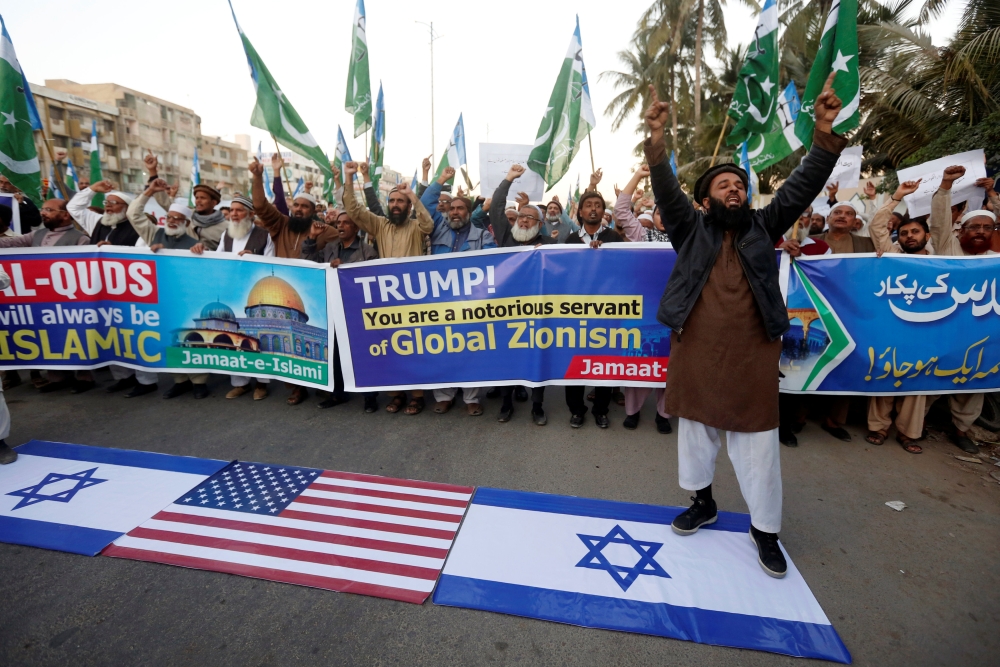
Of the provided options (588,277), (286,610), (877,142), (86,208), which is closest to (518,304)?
(588,277)

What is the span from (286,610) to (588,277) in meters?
3.06

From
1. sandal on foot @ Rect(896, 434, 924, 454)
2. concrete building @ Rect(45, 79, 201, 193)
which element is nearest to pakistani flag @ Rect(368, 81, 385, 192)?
sandal on foot @ Rect(896, 434, 924, 454)

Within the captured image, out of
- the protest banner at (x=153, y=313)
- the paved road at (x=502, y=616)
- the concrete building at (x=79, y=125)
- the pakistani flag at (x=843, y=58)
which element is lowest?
→ the paved road at (x=502, y=616)

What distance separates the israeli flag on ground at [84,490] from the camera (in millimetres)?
2695

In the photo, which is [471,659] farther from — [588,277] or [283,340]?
[283,340]

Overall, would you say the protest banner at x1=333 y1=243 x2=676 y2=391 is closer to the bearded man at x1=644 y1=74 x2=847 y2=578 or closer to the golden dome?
the golden dome

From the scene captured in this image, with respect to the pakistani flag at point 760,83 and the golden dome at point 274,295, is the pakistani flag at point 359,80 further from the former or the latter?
the pakistani flag at point 760,83

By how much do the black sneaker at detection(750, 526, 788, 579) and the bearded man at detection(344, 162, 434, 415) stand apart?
2.97m

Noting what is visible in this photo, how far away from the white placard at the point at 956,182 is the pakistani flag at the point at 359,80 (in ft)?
19.4

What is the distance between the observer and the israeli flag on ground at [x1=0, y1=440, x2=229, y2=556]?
106 inches

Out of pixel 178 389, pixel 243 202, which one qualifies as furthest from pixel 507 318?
pixel 178 389

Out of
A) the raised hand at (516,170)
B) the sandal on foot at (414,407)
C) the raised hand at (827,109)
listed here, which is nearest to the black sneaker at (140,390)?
the sandal on foot at (414,407)

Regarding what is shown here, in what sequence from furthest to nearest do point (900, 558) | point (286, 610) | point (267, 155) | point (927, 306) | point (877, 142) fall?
point (267, 155) < point (877, 142) < point (927, 306) < point (900, 558) < point (286, 610)

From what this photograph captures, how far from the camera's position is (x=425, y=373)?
178 inches
